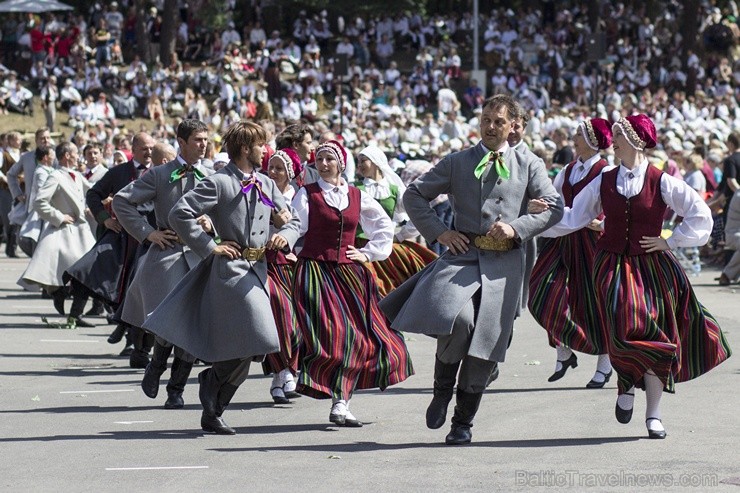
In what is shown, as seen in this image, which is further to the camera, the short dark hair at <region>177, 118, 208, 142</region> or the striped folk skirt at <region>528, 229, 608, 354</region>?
the striped folk skirt at <region>528, 229, 608, 354</region>

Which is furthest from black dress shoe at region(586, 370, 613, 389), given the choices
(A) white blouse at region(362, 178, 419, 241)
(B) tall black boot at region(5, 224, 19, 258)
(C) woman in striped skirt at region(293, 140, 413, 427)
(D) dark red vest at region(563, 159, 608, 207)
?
(B) tall black boot at region(5, 224, 19, 258)

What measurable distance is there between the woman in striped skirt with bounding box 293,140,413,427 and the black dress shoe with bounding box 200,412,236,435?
568mm

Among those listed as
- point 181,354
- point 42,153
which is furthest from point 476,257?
point 42,153

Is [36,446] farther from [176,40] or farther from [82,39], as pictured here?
[176,40]

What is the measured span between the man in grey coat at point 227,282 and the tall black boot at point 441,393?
834 mm

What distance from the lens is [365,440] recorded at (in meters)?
7.91

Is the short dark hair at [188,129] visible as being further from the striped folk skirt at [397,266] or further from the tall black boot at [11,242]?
the tall black boot at [11,242]

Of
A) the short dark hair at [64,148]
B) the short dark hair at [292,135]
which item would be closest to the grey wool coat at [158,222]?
the short dark hair at [292,135]

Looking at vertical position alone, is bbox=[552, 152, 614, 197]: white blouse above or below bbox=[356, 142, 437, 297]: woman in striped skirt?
above

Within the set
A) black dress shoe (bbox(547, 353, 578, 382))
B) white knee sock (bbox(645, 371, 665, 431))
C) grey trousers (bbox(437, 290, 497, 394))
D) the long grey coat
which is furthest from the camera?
the long grey coat

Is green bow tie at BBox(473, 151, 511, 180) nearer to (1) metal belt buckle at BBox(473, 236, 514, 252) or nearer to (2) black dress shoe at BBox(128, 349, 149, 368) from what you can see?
(1) metal belt buckle at BBox(473, 236, 514, 252)

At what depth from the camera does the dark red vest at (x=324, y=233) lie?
886cm

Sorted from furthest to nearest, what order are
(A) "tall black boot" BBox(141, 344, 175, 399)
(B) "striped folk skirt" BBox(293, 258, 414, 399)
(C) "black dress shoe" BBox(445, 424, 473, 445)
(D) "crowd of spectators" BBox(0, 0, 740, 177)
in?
1. (D) "crowd of spectators" BBox(0, 0, 740, 177)
2. (A) "tall black boot" BBox(141, 344, 175, 399)
3. (B) "striped folk skirt" BBox(293, 258, 414, 399)
4. (C) "black dress shoe" BBox(445, 424, 473, 445)

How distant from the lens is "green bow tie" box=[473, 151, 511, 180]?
774cm
